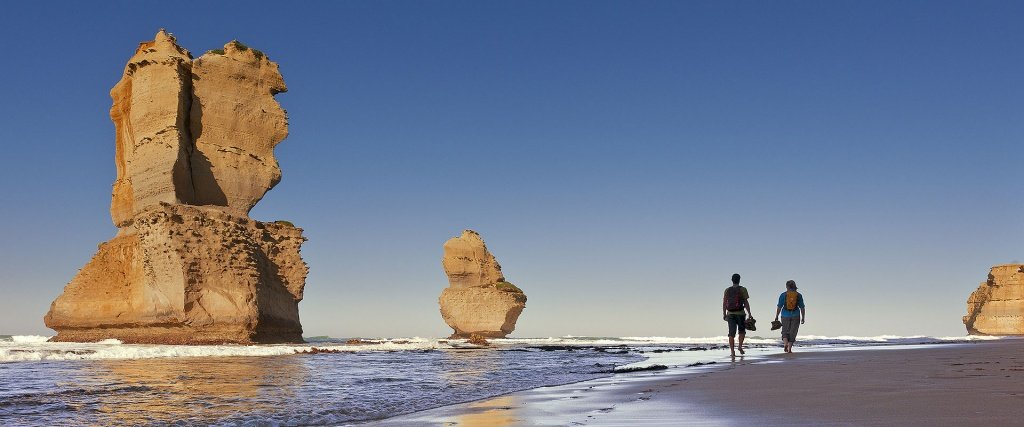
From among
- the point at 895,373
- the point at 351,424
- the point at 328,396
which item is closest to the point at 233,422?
the point at 351,424

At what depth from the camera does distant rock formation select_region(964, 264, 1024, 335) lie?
8375 cm

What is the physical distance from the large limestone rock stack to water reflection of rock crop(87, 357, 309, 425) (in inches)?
793

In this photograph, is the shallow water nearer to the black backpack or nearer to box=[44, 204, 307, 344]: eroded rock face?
the black backpack

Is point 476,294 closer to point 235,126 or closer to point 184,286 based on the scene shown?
point 235,126

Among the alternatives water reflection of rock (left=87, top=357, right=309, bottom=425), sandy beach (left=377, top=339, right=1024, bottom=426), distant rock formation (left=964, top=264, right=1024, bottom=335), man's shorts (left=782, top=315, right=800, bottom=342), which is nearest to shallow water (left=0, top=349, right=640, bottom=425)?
water reflection of rock (left=87, top=357, right=309, bottom=425)

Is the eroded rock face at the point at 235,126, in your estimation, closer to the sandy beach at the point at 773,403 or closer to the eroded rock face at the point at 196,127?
the eroded rock face at the point at 196,127

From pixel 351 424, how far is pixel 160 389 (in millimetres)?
3968

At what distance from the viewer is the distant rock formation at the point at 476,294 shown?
6862 centimetres

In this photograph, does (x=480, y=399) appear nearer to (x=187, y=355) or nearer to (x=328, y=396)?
(x=328, y=396)

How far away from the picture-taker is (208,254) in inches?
1208

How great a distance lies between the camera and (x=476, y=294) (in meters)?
70.3

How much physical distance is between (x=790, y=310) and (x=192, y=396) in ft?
41.8

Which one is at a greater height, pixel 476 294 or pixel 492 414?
pixel 476 294

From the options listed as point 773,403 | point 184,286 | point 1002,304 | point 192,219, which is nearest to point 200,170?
point 192,219
